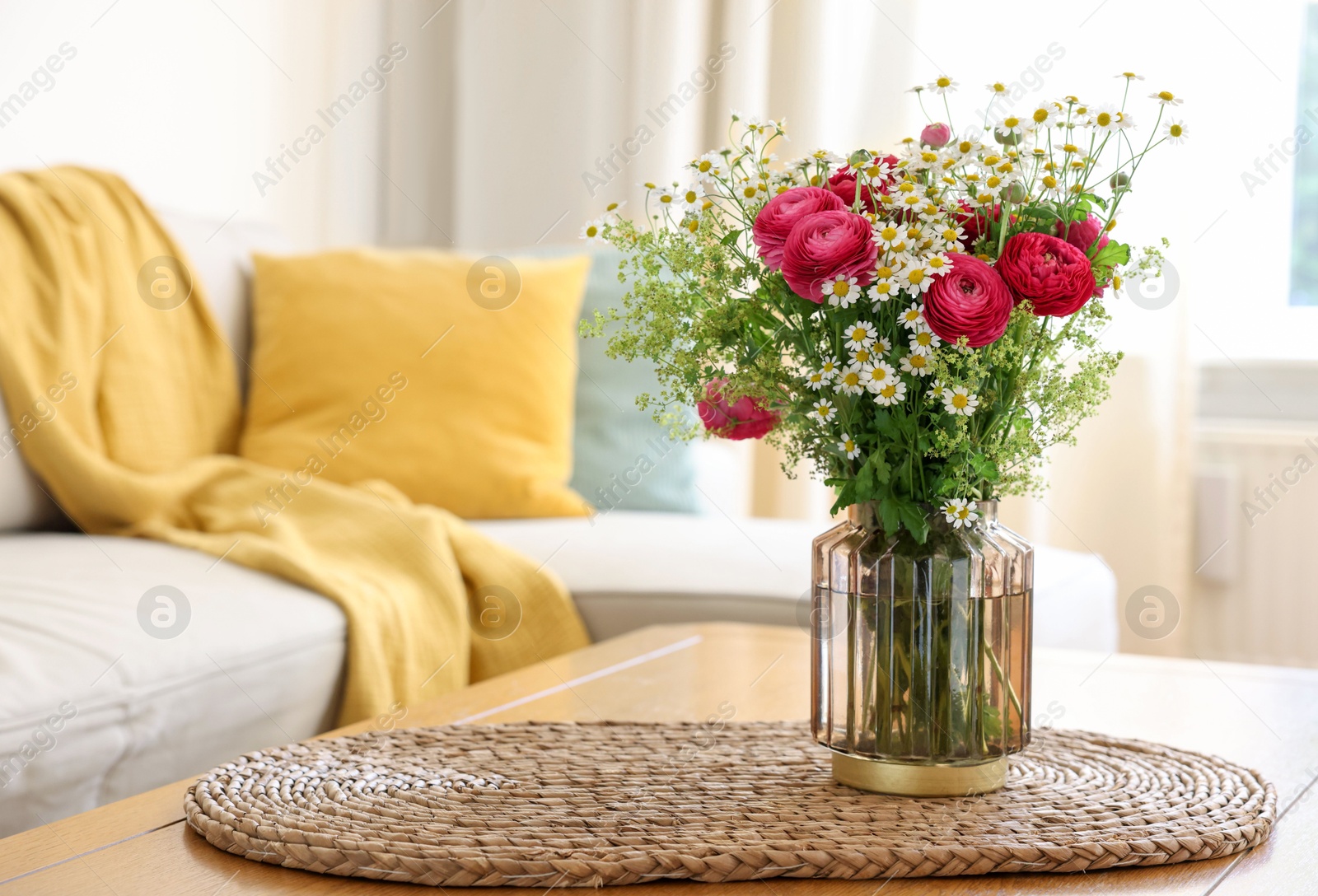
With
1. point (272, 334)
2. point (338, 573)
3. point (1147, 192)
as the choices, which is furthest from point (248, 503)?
point (1147, 192)

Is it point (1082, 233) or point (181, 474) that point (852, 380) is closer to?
point (1082, 233)

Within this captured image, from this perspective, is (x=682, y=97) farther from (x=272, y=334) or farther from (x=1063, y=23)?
(x=272, y=334)

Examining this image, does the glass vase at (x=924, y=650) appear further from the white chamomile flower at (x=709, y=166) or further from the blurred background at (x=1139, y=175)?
the blurred background at (x=1139, y=175)

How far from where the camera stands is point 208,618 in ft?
4.29

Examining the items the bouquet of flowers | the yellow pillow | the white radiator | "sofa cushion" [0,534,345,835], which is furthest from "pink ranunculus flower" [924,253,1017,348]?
the white radiator

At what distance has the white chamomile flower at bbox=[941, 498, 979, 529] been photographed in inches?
28.1

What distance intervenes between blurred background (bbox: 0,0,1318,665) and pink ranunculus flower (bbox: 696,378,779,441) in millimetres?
1425

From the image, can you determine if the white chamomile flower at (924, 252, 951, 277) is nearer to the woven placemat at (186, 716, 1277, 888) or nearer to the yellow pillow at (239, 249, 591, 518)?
the woven placemat at (186, 716, 1277, 888)

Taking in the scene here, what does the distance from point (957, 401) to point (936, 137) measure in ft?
0.53

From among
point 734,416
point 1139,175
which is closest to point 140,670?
point 734,416

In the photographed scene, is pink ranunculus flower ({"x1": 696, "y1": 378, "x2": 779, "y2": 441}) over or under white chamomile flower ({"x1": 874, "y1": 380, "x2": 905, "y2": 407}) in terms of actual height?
under

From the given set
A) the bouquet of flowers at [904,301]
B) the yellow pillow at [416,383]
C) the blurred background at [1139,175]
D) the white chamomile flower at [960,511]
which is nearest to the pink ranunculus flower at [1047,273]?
the bouquet of flowers at [904,301]

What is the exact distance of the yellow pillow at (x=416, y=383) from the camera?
6.42ft

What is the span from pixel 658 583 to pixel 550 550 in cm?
19
